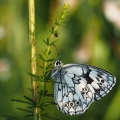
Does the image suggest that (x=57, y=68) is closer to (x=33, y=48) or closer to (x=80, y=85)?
(x=80, y=85)

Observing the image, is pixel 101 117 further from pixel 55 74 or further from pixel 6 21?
pixel 55 74

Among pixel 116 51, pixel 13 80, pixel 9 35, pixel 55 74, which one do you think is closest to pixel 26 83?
pixel 13 80

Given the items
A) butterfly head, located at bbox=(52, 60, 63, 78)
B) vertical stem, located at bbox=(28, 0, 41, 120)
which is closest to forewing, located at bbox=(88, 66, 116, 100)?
butterfly head, located at bbox=(52, 60, 63, 78)

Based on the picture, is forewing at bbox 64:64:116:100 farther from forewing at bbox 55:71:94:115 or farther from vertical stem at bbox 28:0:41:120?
vertical stem at bbox 28:0:41:120

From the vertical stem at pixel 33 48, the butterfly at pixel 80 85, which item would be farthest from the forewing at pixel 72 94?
the vertical stem at pixel 33 48

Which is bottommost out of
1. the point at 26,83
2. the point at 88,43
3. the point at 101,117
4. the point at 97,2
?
the point at 101,117
